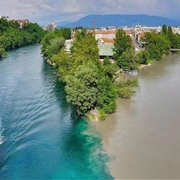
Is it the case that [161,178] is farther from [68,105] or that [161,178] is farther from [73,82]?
[68,105]

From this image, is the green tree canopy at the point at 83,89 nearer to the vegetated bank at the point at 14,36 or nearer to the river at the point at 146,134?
the river at the point at 146,134

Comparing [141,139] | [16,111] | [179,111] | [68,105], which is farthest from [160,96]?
[16,111]

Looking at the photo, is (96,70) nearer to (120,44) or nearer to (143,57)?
(120,44)

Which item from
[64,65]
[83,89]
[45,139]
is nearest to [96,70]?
[83,89]

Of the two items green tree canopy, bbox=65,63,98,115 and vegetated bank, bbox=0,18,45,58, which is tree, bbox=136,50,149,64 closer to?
green tree canopy, bbox=65,63,98,115

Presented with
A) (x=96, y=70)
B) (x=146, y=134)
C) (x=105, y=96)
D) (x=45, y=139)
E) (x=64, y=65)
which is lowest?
(x=45, y=139)
